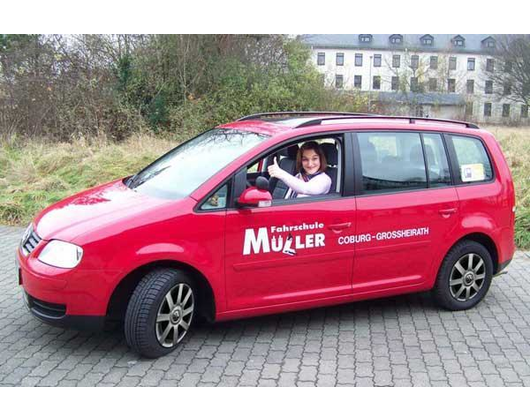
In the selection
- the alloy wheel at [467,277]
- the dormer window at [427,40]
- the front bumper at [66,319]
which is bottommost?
the alloy wheel at [467,277]

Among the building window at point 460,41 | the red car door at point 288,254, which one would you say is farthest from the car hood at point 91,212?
the building window at point 460,41

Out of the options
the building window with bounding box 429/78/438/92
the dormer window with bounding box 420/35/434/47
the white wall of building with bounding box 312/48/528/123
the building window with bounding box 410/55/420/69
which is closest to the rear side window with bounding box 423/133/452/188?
the white wall of building with bounding box 312/48/528/123

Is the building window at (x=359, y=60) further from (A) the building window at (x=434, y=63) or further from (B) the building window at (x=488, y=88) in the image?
(A) the building window at (x=434, y=63)

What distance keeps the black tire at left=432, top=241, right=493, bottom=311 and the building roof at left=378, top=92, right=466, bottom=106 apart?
19.4 m

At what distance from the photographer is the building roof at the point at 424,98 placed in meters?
26.3

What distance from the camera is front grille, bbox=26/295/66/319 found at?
391cm

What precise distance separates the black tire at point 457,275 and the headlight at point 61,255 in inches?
124

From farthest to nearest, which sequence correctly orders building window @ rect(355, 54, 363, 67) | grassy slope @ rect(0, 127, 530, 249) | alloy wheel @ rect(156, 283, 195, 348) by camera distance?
building window @ rect(355, 54, 363, 67) < grassy slope @ rect(0, 127, 530, 249) < alloy wheel @ rect(156, 283, 195, 348)

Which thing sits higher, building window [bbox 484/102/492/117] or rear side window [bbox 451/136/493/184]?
rear side window [bbox 451/136/493/184]

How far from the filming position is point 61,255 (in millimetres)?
3881

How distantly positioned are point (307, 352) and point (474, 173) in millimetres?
2344

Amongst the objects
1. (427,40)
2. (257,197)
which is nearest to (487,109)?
(427,40)

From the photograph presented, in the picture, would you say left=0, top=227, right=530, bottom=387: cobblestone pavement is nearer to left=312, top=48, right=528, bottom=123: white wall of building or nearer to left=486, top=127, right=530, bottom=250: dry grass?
left=486, top=127, right=530, bottom=250: dry grass

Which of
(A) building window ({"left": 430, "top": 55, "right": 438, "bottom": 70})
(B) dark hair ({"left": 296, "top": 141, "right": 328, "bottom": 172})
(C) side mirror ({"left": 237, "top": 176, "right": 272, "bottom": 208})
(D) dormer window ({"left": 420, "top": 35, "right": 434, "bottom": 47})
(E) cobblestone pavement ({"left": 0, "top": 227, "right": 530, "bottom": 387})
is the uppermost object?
(D) dormer window ({"left": 420, "top": 35, "right": 434, "bottom": 47})
